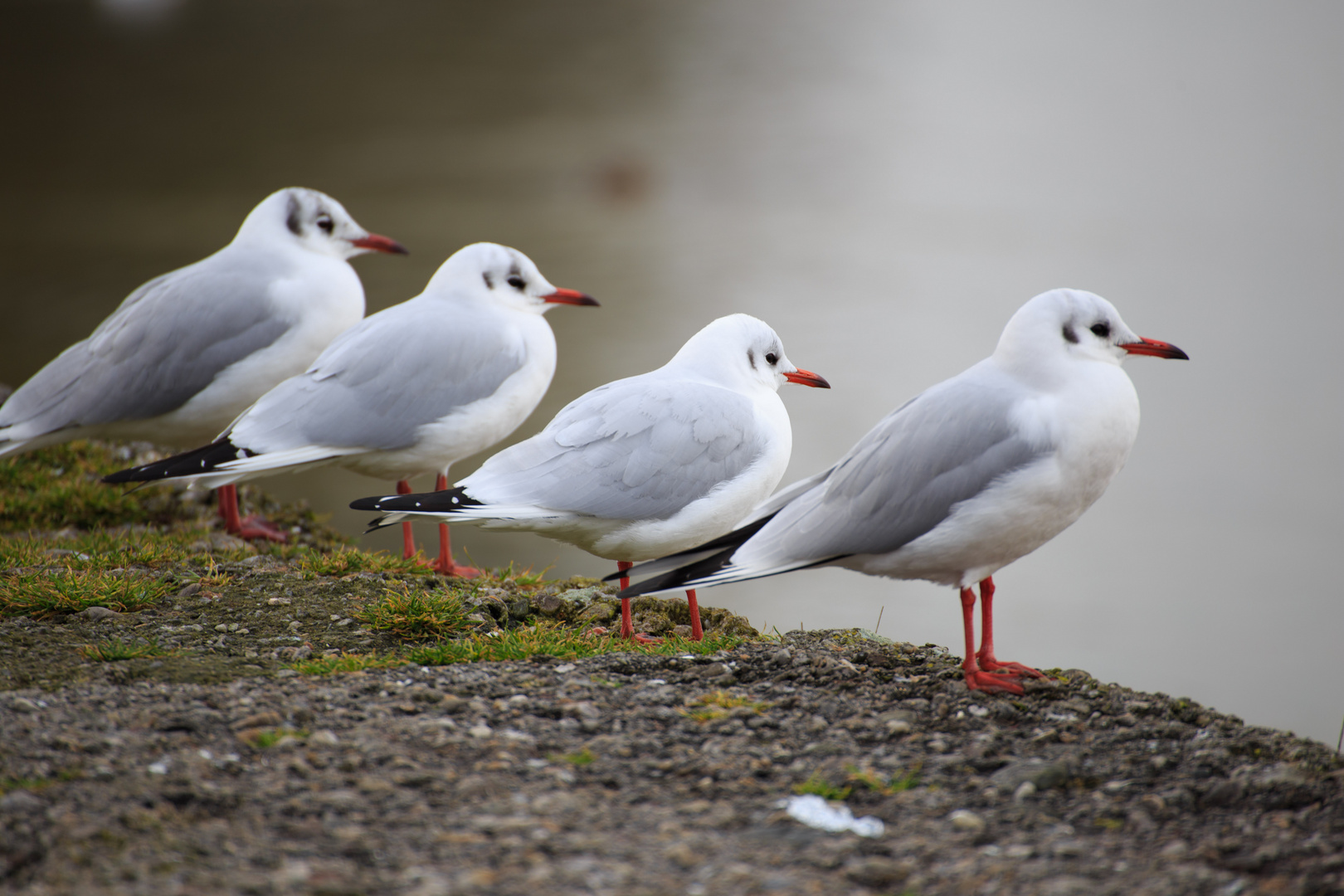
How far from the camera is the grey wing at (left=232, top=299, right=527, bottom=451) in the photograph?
492cm

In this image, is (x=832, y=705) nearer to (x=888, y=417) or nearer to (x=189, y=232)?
(x=888, y=417)

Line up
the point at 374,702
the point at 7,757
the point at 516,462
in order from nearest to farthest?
the point at 7,757 → the point at 374,702 → the point at 516,462

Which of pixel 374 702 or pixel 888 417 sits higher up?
pixel 888 417

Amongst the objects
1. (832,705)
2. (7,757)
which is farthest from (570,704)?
(7,757)

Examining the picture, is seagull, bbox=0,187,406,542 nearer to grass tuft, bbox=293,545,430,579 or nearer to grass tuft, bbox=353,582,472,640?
grass tuft, bbox=293,545,430,579

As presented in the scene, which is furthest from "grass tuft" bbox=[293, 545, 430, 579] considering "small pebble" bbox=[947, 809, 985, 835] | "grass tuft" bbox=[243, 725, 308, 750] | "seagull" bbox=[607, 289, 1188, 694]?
"small pebble" bbox=[947, 809, 985, 835]

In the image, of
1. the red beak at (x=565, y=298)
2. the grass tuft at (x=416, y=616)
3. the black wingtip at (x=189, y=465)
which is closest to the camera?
the grass tuft at (x=416, y=616)

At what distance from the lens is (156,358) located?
222 inches

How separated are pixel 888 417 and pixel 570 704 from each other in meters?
1.42

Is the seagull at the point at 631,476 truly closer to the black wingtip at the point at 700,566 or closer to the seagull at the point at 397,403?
the black wingtip at the point at 700,566

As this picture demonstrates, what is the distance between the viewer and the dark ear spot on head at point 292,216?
632 cm

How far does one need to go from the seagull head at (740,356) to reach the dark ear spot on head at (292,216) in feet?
9.51

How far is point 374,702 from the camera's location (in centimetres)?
301

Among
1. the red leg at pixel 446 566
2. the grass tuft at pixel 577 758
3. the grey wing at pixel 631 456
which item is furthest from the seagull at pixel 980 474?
the red leg at pixel 446 566
